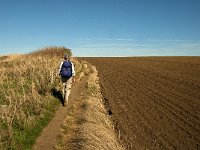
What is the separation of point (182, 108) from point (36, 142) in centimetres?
1022

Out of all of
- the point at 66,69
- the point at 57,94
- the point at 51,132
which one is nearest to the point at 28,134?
the point at 51,132

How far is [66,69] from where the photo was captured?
17.4 metres

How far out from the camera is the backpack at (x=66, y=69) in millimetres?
17344

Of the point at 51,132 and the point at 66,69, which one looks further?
the point at 66,69

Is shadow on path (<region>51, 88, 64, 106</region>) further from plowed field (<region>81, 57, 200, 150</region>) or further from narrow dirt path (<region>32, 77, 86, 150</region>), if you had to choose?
plowed field (<region>81, 57, 200, 150</region>)

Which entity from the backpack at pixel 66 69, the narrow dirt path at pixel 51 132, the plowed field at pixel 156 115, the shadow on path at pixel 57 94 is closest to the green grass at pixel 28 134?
the narrow dirt path at pixel 51 132

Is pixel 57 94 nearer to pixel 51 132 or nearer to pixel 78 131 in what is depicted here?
pixel 78 131

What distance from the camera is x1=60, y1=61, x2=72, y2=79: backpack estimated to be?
1734 centimetres

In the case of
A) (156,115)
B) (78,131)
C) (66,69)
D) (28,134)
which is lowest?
(156,115)

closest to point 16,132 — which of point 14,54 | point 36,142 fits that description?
point 36,142

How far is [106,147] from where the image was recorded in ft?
39.9

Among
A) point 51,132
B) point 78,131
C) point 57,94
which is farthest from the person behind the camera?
point 57,94

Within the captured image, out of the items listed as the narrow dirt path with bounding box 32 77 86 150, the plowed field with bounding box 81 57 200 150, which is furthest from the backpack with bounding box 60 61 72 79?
the plowed field with bounding box 81 57 200 150

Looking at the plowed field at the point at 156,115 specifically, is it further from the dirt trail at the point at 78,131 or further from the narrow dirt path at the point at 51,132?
the narrow dirt path at the point at 51,132
